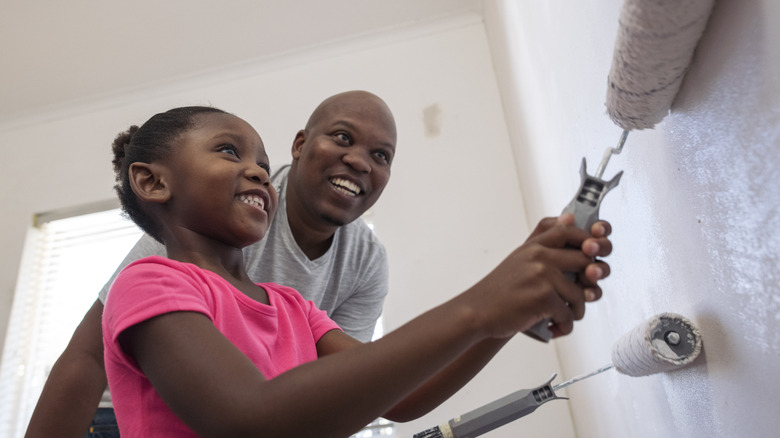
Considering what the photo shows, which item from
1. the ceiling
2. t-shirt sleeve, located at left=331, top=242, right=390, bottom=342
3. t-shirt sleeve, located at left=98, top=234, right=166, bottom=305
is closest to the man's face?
t-shirt sleeve, located at left=331, top=242, right=390, bottom=342

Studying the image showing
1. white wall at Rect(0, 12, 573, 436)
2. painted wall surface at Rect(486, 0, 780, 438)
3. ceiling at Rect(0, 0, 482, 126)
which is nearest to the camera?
painted wall surface at Rect(486, 0, 780, 438)

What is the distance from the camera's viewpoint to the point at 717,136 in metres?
0.41

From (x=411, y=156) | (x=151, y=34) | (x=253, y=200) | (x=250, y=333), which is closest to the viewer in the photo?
(x=250, y=333)

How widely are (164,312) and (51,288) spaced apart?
6.88 feet

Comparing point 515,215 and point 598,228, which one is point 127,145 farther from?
point 515,215

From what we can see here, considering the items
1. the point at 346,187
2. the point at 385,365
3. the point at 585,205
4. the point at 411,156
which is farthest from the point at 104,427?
the point at 585,205

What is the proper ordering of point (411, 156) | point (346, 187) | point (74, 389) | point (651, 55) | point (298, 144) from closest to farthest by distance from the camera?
1. point (651, 55)
2. point (74, 389)
3. point (346, 187)
4. point (298, 144)
5. point (411, 156)

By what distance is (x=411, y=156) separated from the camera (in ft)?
6.79

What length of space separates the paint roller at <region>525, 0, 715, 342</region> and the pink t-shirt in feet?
0.95

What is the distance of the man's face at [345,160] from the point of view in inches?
40.5

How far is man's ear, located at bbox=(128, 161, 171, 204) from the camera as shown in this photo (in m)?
0.71

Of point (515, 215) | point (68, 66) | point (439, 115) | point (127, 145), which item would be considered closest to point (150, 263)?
point (127, 145)

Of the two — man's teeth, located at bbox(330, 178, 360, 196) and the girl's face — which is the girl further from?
man's teeth, located at bbox(330, 178, 360, 196)

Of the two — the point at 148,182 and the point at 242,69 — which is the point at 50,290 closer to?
the point at 242,69
